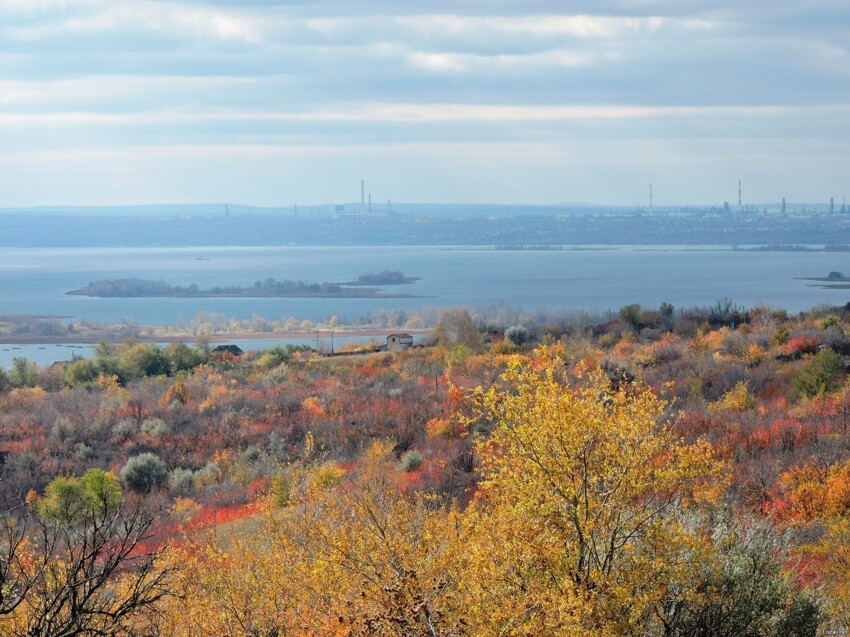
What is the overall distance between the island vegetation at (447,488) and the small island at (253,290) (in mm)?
115501

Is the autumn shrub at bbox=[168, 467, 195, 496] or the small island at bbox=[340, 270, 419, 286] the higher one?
the autumn shrub at bbox=[168, 467, 195, 496]

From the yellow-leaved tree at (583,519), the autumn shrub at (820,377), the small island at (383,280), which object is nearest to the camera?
the yellow-leaved tree at (583,519)

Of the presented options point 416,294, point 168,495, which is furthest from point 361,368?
point 416,294

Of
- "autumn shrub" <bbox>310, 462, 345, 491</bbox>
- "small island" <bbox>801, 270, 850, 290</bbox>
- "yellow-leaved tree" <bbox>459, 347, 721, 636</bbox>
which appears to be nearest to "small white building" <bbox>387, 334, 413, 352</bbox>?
"autumn shrub" <bbox>310, 462, 345, 491</bbox>

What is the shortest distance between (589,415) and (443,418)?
2507 centimetres

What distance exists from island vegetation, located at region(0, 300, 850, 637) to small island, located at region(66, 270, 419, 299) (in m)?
116

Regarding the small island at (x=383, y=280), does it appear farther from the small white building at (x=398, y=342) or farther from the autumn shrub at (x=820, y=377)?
the autumn shrub at (x=820, y=377)

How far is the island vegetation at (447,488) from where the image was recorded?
32.6 ft

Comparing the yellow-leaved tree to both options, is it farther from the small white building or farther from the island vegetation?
the small white building

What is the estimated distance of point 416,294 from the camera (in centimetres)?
16838

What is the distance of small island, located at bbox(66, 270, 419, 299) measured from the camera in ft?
562

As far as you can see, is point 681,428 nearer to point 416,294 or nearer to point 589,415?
point 589,415

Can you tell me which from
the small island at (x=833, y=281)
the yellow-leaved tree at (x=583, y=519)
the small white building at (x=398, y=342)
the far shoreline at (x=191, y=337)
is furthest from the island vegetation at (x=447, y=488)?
the small island at (x=833, y=281)

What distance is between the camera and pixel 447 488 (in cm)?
2558
